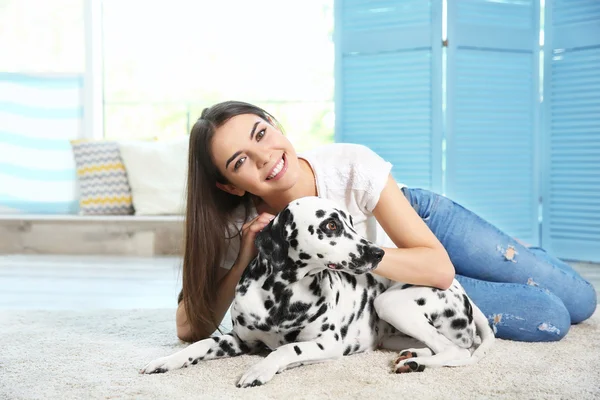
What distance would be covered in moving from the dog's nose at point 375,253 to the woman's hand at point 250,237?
387mm

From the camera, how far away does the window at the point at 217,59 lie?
12125 millimetres

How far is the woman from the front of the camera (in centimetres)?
223

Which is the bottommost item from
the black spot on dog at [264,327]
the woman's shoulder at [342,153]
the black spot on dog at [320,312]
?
the black spot on dog at [264,327]

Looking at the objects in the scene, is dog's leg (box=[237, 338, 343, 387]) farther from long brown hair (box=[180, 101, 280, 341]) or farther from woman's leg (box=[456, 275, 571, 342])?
woman's leg (box=[456, 275, 571, 342])

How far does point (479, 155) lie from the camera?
196 inches

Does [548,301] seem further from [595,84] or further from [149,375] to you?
[595,84]

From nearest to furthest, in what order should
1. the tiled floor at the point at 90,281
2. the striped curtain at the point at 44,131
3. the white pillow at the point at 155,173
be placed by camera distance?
1. the tiled floor at the point at 90,281
2. the white pillow at the point at 155,173
3. the striped curtain at the point at 44,131

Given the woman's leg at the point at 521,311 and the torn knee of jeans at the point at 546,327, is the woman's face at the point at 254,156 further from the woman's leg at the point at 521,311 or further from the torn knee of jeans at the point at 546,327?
the torn knee of jeans at the point at 546,327

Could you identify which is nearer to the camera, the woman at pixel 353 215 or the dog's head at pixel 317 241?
the dog's head at pixel 317 241

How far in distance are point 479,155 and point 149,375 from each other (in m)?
Answer: 3.45

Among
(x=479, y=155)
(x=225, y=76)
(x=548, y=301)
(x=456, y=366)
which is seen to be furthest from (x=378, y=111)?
(x=225, y=76)

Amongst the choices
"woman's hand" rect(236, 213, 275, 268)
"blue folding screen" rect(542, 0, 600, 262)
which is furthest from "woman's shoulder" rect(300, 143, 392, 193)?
"blue folding screen" rect(542, 0, 600, 262)

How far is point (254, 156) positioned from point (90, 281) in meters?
2.39

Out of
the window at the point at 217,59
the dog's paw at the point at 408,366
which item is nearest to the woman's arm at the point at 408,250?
the dog's paw at the point at 408,366
